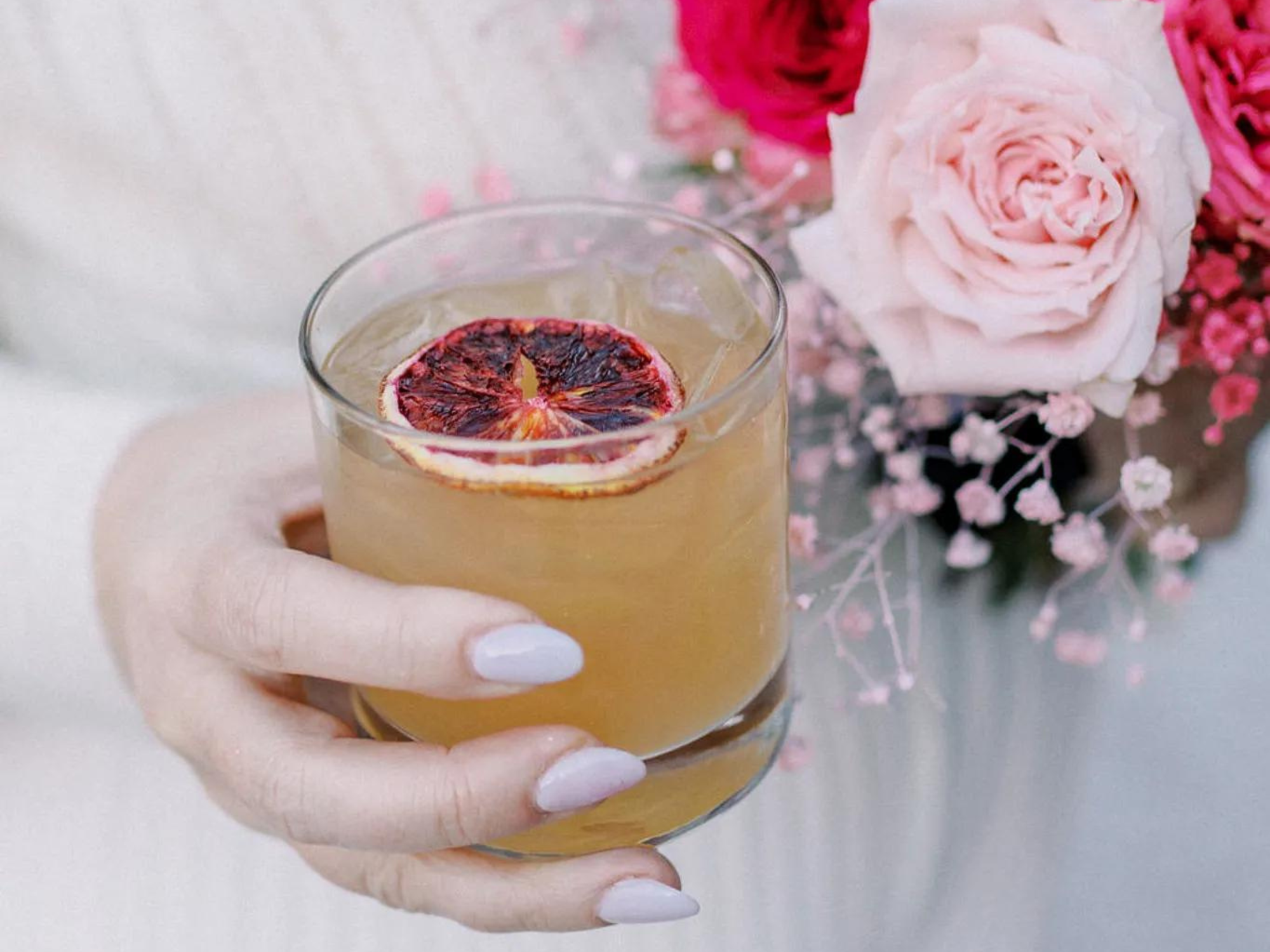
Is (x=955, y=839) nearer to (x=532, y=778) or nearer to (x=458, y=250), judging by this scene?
(x=532, y=778)

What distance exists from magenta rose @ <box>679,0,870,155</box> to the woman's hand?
45cm

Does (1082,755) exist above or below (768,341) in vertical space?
below

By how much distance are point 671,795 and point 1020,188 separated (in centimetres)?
48

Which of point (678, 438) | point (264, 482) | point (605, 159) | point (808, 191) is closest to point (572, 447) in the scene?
point (678, 438)

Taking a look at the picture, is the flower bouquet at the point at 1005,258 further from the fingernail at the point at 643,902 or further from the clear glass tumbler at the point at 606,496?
the fingernail at the point at 643,902

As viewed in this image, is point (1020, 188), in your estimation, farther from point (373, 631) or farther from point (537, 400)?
point (373, 631)

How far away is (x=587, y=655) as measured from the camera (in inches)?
29.4

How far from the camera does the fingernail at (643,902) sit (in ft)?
2.68

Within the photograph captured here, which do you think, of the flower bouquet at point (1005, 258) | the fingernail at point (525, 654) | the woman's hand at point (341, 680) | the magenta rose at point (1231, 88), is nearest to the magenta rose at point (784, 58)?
the flower bouquet at point (1005, 258)

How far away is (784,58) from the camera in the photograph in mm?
1076

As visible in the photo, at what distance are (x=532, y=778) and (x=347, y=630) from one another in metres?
0.13

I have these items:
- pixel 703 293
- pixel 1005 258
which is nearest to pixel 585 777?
pixel 703 293

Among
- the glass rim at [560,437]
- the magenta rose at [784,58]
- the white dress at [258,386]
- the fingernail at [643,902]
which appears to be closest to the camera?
the glass rim at [560,437]

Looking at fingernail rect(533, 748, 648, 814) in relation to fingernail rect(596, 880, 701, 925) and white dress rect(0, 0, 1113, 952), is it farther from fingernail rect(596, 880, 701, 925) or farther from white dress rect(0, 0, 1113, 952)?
white dress rect(0, 0, 1113, 952)
